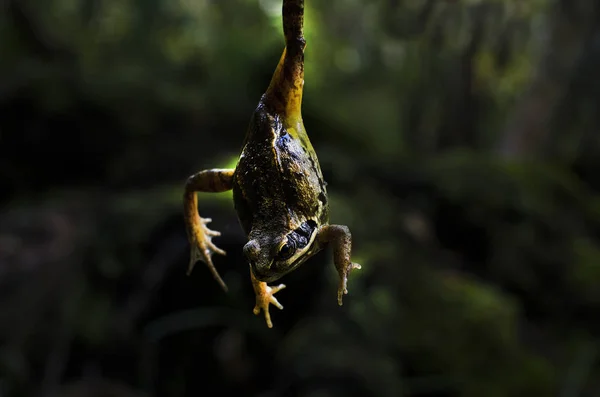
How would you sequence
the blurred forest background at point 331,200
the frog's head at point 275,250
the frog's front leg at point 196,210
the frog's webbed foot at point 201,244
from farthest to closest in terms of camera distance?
the blurred forest background at point 331,200 → the frog's webbed foot at point 201,244 → the frog's front leg at point 196,210 → the frog's head at point 275,250

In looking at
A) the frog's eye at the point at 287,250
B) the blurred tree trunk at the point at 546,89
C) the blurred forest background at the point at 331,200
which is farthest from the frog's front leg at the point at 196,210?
the blurred tree trunk at the point at 546,89

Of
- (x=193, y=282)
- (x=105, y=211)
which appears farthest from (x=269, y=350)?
(x=105, y=211)

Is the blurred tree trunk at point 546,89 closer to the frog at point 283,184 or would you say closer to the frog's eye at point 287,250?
the frog at point 283,184

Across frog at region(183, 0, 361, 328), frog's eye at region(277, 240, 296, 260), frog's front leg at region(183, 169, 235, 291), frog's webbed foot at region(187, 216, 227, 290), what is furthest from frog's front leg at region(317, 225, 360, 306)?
frog's webbed foot at region(187, 216, 227, 290)

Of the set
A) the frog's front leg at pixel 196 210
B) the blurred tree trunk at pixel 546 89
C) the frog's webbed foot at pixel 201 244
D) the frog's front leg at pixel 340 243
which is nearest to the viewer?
the frog's front leg at pixel 340 243

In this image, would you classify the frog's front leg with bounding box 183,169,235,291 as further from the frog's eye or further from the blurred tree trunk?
the blurred tree trunk

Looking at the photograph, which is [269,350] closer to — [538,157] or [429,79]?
[429,79]

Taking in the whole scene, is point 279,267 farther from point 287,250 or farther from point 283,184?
point 283,184

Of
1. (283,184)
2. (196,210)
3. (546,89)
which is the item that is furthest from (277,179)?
(546,89)
